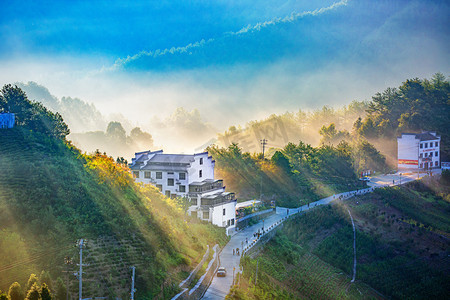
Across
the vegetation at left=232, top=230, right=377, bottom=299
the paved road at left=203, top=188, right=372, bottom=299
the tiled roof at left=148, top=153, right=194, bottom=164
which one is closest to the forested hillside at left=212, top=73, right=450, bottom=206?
the paved road at left=203, top=188, right=372, bottom=299

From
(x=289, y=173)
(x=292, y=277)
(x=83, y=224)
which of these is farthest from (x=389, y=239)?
(x=83, y=224)

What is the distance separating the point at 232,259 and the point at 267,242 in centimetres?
735

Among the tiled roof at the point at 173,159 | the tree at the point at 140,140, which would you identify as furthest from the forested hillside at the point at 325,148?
the tree at the point at 140,140

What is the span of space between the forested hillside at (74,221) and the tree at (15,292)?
347 mm

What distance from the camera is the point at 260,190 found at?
5391cm

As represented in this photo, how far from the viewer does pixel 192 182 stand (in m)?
42.4

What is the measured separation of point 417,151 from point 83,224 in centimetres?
6463

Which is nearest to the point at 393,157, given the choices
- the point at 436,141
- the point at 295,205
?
the point at 436,141

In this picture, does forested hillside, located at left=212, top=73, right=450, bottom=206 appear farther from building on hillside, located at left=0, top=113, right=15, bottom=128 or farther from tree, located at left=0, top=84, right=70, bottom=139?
building on hillside, located at left=0, top=113, right=15, bottom=128

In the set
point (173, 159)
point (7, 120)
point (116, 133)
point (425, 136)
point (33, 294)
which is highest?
point (7, 120)

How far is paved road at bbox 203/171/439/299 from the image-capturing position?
1034 inches

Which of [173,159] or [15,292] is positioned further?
[173,159]

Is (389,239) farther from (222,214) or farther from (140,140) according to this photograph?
(140,140)

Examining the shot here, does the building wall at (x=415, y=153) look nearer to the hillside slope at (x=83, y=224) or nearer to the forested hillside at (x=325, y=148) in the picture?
the forested hillside at (x=325, y=148)
